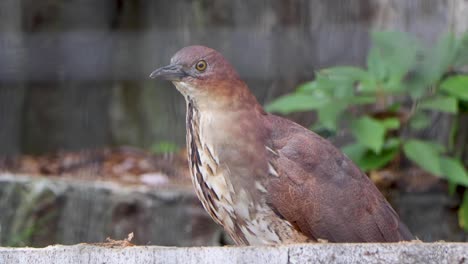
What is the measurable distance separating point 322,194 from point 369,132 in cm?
150

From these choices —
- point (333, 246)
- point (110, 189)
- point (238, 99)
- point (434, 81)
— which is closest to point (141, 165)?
point (110, 189)

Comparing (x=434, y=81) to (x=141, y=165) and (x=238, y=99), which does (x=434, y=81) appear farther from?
(x=238, y=99)

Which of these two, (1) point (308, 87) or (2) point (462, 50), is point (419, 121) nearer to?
(2) point (462, 50)

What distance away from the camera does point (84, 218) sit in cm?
455

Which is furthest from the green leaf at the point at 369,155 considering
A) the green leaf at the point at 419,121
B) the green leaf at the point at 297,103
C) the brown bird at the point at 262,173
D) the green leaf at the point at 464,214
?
the brown bird at the point at 262,173

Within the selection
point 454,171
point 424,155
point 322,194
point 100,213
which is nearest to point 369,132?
point 424,155

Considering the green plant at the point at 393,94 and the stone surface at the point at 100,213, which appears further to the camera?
the stone surface at the point at 100,213

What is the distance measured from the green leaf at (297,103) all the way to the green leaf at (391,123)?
277mm

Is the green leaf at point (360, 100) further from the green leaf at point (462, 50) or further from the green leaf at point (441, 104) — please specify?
the green leaf at point (462, 50)

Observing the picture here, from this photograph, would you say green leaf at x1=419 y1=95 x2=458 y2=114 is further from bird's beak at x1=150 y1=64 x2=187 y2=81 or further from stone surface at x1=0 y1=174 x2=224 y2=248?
bird's beak at x1=150 y1=64 x2=187 y2=81

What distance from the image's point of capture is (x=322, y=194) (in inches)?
116

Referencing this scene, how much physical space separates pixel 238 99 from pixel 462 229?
6.34 feet

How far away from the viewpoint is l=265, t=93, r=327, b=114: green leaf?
441 cm

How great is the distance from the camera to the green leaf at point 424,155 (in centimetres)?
434
